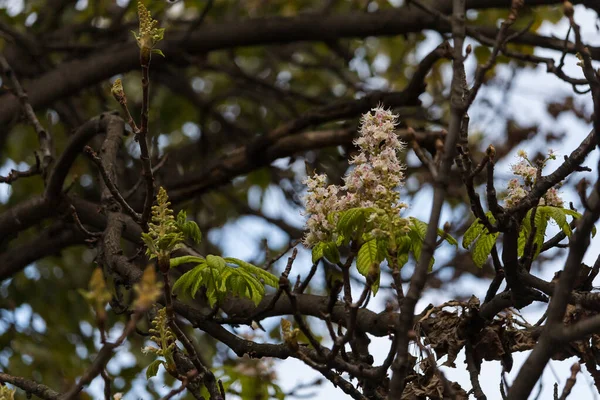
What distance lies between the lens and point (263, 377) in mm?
3857

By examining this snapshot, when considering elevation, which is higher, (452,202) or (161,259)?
(452,202)

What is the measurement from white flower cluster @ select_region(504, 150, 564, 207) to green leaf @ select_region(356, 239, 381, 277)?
1.44 feet

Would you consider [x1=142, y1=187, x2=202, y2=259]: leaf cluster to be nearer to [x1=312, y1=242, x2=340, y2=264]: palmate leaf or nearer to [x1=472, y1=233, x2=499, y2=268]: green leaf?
[x1=312, y1=242, x2=340, y2=264]: palmate leaf

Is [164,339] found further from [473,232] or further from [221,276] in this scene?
[473,232]

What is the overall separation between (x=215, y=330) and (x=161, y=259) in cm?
79

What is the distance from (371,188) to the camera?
2193 mm

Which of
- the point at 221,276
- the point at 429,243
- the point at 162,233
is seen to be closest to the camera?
the point at 429,243

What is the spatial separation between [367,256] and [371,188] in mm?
191

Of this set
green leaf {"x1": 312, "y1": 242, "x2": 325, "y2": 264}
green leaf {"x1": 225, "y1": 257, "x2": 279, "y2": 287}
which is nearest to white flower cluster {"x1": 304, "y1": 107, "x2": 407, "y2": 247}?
green leaf {"x1": 312, "y1": 242, "x2": 325, "y2": 264}

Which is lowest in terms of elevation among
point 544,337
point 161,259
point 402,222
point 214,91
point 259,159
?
point 544,337

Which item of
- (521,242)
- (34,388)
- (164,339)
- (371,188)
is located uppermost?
(521,242)

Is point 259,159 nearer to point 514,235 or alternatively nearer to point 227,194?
point 227,194

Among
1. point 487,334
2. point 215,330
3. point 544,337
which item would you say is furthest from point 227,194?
point 544,337

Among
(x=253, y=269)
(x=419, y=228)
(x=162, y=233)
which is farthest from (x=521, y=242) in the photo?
(x=162, y=233)
